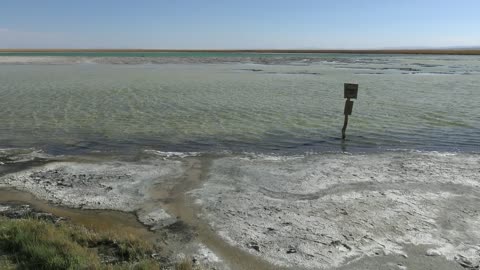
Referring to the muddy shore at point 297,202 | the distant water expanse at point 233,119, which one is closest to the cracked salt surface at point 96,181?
the muddy shore at point 297,202

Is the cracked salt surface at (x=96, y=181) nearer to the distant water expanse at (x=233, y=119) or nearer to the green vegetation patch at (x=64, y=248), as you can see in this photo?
the green vegetation patch at (x=64, y=248)

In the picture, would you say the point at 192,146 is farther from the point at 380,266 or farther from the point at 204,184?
the point at 380,266

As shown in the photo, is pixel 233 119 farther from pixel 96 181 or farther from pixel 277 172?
pixel 96 181

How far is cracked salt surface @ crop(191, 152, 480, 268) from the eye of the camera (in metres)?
6.20

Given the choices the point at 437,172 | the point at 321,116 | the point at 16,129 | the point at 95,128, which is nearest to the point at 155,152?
the point at 95,128

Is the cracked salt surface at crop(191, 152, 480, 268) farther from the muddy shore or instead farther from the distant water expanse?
A: the distant water expanse

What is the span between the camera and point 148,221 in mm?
7086

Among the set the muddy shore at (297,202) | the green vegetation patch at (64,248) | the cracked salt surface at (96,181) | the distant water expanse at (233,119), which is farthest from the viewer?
the distant water expanse at (233,119)

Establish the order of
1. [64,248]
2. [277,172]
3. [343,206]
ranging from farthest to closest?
[277,172] < [343,206] < [64,248]

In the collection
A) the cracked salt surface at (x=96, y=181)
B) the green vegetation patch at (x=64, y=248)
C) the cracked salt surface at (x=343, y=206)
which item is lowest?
the cracked salt surface at (x=343, y=206)

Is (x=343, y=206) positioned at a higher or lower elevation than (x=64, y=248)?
lower

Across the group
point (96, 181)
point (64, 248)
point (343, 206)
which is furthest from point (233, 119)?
point (64, 248)

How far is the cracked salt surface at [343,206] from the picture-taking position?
6.20 meters

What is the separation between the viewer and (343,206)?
7.77 m
